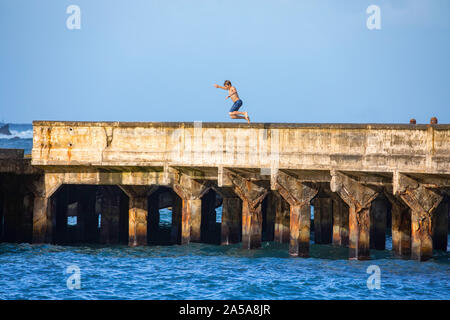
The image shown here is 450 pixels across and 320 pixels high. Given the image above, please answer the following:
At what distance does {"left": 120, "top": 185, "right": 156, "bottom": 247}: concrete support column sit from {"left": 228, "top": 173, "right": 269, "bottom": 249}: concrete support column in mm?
4050

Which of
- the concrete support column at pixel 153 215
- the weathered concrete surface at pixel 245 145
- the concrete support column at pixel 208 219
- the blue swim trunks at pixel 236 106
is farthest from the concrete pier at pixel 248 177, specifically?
the concrete support column at pixel 153 215

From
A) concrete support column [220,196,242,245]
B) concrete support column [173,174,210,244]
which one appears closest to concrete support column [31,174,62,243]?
concrete support column [173,174,210,244]

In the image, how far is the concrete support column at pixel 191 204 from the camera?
34.3 meters

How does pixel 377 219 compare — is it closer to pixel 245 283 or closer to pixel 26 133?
pixel 245 283

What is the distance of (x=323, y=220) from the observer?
38812 mm

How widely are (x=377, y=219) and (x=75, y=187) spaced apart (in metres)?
14.2

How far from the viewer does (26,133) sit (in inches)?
7239

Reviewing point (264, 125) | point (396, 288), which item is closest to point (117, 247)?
point (264, 125)

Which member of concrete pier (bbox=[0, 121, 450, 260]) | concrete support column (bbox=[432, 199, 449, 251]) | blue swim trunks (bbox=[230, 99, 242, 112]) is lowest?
concrete support column (bbox=[432, 199, 449, 251])

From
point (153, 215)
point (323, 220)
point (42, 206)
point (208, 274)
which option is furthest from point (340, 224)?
point (42, 206)

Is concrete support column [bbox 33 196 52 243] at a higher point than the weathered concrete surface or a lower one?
lower

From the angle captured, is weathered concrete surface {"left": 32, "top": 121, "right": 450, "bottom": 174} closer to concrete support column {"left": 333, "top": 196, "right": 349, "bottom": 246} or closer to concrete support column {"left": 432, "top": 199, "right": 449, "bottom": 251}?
concrete support column {"left": 333, "top": 196, "right": 349, "bottom": 246}

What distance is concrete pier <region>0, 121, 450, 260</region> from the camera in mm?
29500

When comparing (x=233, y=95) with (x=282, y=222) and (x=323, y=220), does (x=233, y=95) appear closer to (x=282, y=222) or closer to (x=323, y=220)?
(x=282, y=222)
